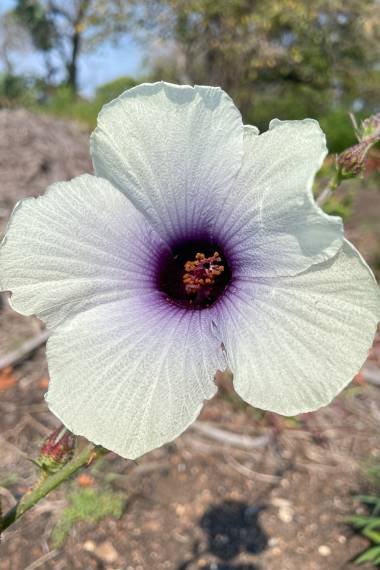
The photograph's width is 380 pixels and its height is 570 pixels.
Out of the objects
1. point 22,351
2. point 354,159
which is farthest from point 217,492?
point 354,159

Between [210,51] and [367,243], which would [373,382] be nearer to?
[367,243]

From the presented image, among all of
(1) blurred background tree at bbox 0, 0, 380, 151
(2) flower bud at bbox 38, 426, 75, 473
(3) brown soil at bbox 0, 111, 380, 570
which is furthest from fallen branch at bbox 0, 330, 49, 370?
(1) blurred background tree at bbox 0, 0, 380, 151

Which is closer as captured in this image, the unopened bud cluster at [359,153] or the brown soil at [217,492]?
the unopened bud cluster at [359,153]

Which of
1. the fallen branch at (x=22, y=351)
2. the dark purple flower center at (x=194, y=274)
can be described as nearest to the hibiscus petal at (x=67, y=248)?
the dark purple flower center at (x=194, y=274)

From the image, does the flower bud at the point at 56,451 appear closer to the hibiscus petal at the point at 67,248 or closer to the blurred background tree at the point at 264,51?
the hibiscus petal at the point at 67,248

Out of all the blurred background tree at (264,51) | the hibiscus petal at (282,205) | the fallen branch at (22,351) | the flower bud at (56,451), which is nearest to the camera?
the hibiscus petal at (282,205)

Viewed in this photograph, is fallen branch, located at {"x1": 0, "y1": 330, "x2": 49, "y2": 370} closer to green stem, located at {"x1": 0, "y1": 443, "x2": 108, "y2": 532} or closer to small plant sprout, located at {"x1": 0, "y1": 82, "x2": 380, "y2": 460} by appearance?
green stem, located at {"x1": 0, "y1": 443, "x2": 108, "y2": 532}
